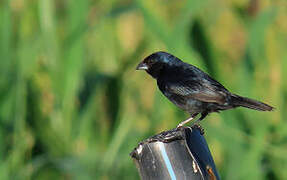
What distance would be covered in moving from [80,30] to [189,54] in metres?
0.64

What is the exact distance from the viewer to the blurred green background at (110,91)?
3.85 metres

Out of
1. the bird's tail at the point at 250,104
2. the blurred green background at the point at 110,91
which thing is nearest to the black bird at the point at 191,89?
the bird's tail at the point at 250,104

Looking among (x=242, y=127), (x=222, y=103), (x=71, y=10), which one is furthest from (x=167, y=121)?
(x=222, y=103)

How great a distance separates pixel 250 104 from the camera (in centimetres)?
299

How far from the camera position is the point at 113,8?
4590 millimetres

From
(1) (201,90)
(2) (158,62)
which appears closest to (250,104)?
(1) (201,90)

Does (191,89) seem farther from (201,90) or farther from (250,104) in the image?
(250,104)

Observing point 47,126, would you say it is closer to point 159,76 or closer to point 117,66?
point 117,66

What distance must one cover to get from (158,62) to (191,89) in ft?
0.82

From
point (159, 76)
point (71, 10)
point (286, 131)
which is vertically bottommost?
point (286, 131)

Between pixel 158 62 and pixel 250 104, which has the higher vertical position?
pixel 158 62

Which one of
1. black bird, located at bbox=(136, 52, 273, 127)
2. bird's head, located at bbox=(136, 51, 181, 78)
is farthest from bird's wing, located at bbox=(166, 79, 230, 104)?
bird's head, located at bbox=(136, 51, 181, 78)

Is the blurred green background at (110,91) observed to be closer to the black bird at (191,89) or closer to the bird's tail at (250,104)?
the black bird at (191,89)

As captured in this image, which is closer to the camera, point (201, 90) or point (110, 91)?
point (201, 90)
